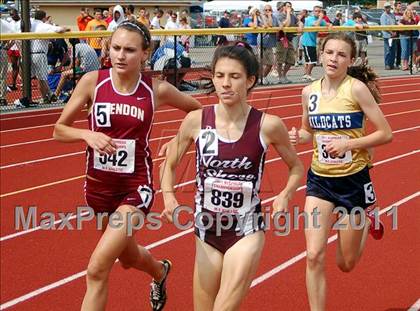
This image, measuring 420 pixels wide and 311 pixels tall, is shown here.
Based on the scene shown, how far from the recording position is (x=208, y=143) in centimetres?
391

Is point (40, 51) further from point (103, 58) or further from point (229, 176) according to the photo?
point (229, 176)

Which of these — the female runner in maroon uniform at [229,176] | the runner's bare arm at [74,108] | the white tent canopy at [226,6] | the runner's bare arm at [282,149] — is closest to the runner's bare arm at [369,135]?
the runner's bare arm at [282,149]

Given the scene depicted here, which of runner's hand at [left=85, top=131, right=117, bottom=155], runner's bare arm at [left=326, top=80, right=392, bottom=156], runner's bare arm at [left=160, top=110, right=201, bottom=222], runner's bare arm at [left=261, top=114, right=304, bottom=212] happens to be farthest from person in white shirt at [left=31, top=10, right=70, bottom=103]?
runner's bare arm at [left=261, top=114, right=304, bottom=212]

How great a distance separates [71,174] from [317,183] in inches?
183

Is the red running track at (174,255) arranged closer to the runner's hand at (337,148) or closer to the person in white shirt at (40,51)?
the runner's hand at (337,148)

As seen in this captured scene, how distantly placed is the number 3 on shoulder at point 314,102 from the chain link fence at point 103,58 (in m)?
6.84

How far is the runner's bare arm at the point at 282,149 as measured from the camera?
12.8 feet

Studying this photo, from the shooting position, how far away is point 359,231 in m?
4.96

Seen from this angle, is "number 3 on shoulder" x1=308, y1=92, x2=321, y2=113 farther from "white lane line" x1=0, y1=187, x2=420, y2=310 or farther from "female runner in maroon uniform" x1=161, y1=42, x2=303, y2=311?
"white lane line" x1=0, y1=187, x2=420, y2=310

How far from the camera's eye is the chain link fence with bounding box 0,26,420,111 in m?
14.2

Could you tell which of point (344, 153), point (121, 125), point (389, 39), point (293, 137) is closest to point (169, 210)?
point (121, 125)

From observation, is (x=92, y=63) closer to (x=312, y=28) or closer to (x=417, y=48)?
(x=312, y=28)

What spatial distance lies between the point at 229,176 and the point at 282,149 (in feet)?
1.04

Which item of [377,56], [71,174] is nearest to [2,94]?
[71,174]
